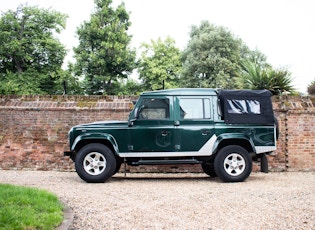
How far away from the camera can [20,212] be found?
19.1 feet

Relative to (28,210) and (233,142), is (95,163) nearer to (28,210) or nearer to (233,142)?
(233,142)

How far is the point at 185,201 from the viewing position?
7.48 m

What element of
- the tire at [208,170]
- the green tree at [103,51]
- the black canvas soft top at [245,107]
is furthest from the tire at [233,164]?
the green tree at [103,51]

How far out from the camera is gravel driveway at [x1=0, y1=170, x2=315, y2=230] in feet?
19.3

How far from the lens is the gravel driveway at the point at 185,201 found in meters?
5.89

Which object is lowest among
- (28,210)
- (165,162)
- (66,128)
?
(28,210)

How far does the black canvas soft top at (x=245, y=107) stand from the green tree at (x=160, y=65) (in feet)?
126

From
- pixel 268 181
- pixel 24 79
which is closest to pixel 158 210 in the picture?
pixel 268 181

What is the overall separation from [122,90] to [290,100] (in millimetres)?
33628

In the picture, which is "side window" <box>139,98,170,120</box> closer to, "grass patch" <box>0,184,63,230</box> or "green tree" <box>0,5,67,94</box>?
"grass patch" <box>0,184,63,230</box>

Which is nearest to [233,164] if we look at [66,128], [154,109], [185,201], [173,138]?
[173,138]

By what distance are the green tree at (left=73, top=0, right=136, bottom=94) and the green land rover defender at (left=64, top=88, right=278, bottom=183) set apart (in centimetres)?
3404

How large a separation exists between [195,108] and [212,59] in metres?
42.8

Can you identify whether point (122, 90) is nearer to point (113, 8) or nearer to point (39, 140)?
point (113, 8)
